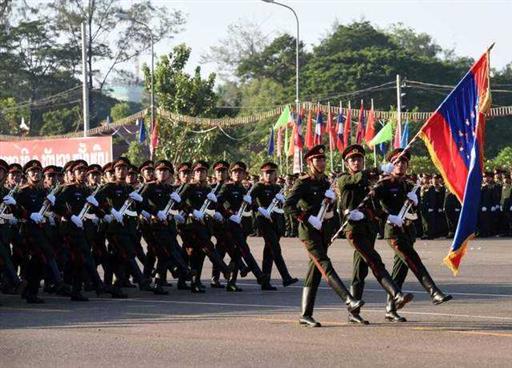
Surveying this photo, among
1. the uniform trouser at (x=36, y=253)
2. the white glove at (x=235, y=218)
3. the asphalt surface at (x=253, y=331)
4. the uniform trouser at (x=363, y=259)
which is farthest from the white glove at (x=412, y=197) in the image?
the uniform trouser at (x=36, y=253)

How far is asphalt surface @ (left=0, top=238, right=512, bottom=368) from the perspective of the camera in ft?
33.9

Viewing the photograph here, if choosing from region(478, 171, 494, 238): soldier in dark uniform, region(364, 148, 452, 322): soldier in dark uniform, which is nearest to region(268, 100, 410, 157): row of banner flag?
region(478, 171, 494, 238): soldier in dark uniform

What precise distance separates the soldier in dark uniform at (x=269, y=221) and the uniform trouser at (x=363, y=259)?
371 centimetres

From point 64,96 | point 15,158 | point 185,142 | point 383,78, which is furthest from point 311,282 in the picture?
point 64,96

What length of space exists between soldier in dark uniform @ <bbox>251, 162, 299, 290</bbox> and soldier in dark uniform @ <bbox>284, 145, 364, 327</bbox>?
388cm

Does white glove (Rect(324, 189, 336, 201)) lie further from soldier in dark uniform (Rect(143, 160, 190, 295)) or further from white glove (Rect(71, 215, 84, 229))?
white glove (Rect(71, 215, 84, 229))

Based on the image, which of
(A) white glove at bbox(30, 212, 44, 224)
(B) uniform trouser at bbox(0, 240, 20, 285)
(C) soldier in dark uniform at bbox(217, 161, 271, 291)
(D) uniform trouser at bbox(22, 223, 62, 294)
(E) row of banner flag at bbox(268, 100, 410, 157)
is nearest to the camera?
(B) uniform trouser at bbox(0, 240, 20, 285)

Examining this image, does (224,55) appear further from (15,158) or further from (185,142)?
(15,158)

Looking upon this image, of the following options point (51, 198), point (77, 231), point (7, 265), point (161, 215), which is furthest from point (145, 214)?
point (7, 265)

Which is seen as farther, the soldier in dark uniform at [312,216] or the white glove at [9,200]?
the white glove at [9,200]

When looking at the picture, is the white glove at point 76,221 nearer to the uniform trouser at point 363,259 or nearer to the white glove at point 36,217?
the white glove at point 36,217

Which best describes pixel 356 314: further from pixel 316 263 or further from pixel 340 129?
pixel 340 129

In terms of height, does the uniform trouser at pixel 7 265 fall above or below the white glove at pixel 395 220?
below

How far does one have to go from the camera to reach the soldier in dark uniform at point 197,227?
55.7 ft
